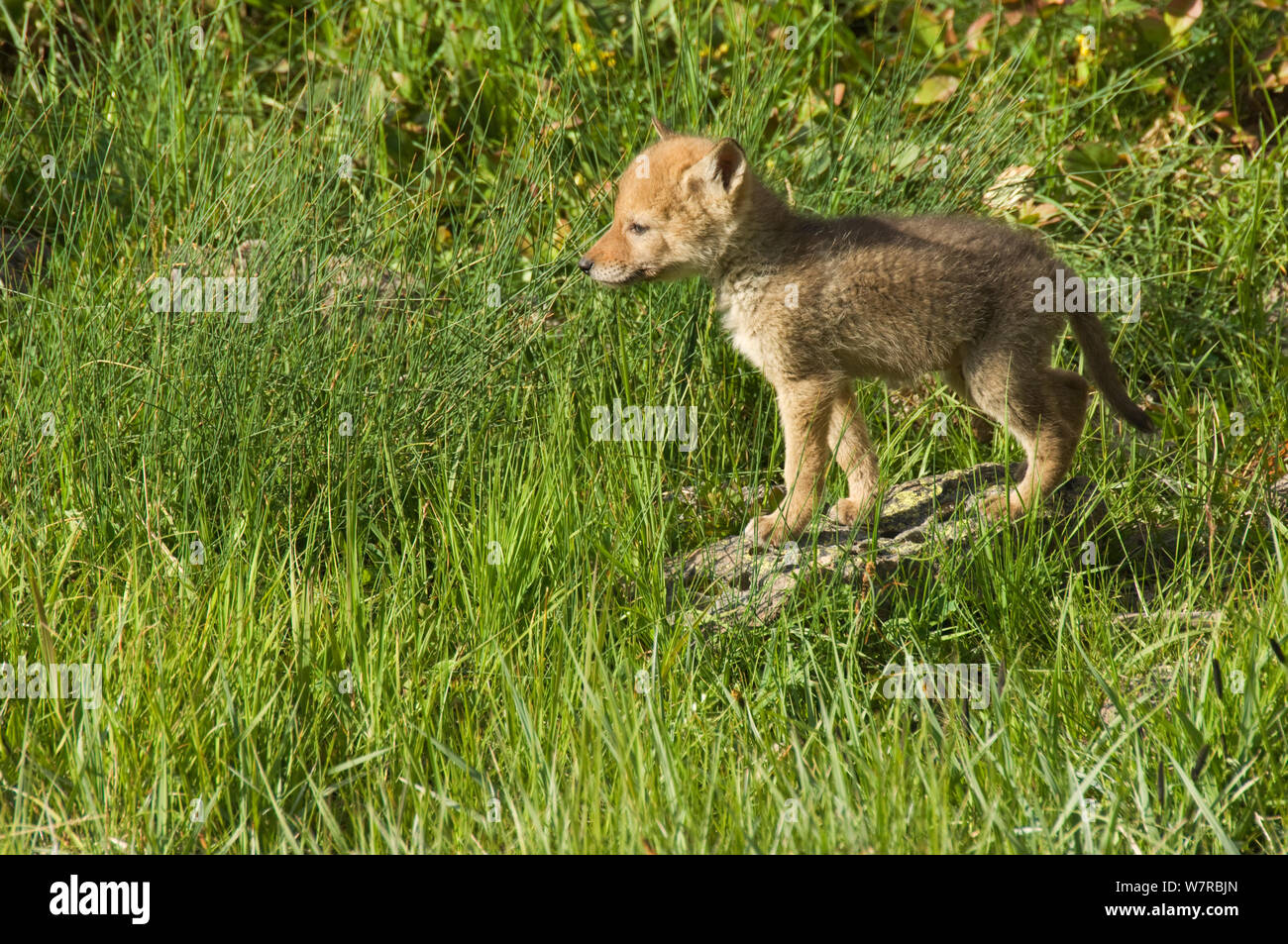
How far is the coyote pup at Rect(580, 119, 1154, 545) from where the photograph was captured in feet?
13.4

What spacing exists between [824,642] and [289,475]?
1.83m

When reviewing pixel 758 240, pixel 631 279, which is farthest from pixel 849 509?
pixel 631 279

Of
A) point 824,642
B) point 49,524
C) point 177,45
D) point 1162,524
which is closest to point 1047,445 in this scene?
point 1162,524

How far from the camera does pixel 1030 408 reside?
4062 millimetres

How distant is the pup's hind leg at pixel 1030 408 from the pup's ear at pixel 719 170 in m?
1.02

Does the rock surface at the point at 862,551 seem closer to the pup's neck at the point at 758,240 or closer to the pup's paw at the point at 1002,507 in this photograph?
the pup's paw at the point at 1002,507

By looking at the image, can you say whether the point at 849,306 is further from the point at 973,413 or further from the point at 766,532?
the point at 973,413

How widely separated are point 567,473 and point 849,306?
113 centimetres

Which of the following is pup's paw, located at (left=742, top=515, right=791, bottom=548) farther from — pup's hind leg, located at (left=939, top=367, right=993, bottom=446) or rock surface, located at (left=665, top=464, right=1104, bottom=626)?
pup's hind leg, located at (left=939, top=367, right=993, bottom=446)

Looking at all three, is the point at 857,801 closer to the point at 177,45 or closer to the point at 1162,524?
the point at 1162,524

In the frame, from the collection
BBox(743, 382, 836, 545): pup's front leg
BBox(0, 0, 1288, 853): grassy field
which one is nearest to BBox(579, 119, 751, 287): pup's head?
BBox(0, 0, 1288, 853): grassy field

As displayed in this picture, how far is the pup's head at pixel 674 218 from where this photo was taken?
13.6ft
